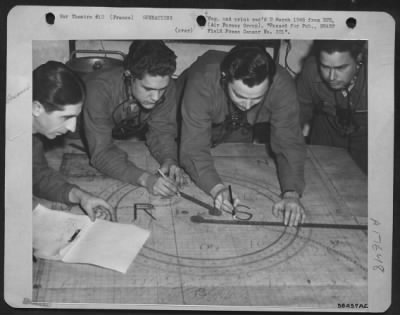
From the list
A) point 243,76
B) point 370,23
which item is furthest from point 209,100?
point 370,23

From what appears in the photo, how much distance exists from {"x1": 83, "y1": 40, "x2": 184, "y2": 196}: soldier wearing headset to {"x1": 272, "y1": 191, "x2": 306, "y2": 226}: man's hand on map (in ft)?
0.51

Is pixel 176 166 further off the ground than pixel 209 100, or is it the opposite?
pixel 209 100

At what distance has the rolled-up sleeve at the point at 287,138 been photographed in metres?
0.98

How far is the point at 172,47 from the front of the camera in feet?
3.11

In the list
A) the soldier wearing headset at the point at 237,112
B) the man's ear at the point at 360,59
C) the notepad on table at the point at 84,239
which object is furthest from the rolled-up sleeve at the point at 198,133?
the man's ear at the point at 360,59

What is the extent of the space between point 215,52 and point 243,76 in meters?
0.05

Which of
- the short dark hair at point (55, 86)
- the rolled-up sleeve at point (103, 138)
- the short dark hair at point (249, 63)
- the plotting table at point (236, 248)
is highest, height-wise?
the short dark hair at point (249, 63)

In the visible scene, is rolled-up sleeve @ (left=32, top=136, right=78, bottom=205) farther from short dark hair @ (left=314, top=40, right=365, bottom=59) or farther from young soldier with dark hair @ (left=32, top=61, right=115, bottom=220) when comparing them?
short dark hair @ (left=314, top=40, right=365, bottom=59)

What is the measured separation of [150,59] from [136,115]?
0.09m

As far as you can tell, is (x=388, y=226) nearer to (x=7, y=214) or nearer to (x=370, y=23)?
(x=370, y=23)

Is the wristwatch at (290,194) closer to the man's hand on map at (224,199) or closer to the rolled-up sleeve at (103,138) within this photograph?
the man's hand on map at (224,199)

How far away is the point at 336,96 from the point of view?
990 mm

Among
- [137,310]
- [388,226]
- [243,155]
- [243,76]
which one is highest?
[243,76]

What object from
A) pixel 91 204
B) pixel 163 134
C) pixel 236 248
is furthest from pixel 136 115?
pixel 236 248
